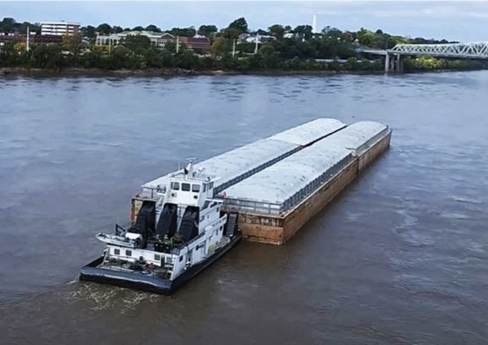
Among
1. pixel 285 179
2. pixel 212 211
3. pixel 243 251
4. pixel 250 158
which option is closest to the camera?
pixel 212 211

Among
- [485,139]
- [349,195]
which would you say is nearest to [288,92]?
[485,139]

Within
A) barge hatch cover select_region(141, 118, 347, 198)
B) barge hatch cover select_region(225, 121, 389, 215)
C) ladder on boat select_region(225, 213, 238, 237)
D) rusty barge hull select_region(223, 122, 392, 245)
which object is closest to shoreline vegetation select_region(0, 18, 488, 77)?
barge hatch cover select_region(141, 118, 347, 198)

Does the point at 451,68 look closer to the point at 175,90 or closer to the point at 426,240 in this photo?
the point at 175,90

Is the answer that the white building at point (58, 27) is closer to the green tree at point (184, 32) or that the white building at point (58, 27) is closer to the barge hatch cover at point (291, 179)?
the green tree at point (184, 32)

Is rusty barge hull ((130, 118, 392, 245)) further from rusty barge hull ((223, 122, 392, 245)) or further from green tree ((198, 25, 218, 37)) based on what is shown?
green tree ((198, 25, 218, 37))

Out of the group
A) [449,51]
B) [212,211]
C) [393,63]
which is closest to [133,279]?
[212,211]

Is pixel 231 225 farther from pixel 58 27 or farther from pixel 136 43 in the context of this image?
pixel 58 27
